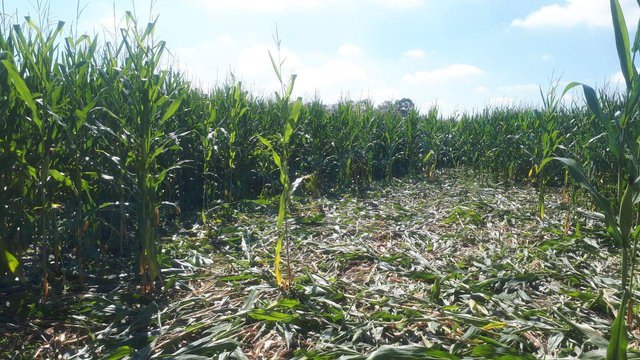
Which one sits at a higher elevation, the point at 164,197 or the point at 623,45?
the point at 623,45

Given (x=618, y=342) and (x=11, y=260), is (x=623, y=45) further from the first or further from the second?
(x=11, y=260)

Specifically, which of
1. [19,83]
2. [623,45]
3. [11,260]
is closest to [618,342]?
[623,45]

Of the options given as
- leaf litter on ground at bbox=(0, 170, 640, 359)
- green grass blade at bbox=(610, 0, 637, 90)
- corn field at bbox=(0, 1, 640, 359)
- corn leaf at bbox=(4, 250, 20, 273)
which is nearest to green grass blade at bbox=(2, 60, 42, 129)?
corn field at bbox=(0, 1, 640, 359)

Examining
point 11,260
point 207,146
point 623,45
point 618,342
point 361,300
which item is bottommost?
point 361,300

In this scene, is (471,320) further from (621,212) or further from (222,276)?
(222,276)

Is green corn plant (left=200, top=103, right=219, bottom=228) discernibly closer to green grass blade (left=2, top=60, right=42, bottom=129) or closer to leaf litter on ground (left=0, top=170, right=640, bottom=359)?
leaf litter on ground (left=0, top=170, right=640, bottom=359)

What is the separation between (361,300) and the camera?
112 inches

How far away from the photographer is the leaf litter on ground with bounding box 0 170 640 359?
89.7 inches

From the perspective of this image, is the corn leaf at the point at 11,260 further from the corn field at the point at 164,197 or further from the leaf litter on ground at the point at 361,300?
the leaf litter on ground at the point at 361,300

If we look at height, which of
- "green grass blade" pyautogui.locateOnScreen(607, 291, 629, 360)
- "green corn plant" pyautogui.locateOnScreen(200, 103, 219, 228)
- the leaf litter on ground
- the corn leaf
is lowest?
the leaf litter on ground

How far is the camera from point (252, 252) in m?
3.94

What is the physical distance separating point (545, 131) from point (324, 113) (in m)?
4.27

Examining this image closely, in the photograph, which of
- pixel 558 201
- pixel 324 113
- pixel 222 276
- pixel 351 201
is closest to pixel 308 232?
pixel 222 276

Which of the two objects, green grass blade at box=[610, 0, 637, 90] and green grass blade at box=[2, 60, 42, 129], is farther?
green grass blade at box=[2, 60, 42, 129]
